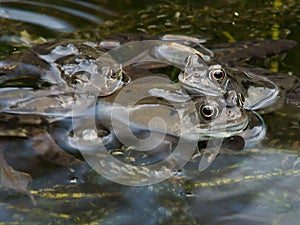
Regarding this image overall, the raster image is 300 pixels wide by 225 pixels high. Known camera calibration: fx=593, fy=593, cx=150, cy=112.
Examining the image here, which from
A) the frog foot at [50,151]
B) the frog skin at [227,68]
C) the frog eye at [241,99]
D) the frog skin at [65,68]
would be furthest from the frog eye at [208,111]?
the frog foot at [50,151]

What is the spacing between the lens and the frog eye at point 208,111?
3486 millimetres

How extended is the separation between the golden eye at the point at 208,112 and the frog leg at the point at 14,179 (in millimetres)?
1085

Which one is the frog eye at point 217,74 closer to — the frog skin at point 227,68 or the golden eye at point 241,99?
the frog skin at point 227,68

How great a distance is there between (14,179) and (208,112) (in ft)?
3.92

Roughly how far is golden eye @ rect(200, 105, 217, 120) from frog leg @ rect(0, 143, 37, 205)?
108 cm

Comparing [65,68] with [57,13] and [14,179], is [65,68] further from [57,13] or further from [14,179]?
[57,13]

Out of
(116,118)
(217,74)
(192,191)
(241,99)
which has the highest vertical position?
(217,74)

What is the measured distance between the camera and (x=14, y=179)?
135 inches

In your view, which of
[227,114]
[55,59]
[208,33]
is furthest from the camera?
[208,33]

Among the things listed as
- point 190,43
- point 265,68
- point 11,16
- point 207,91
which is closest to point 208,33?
point 190,43

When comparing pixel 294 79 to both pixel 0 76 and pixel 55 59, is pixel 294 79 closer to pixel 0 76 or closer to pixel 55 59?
pixel 55 59

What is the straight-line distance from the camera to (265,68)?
435 centimetres

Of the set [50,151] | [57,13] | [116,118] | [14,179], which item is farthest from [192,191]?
[57,13]

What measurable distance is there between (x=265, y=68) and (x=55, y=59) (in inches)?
59.9
